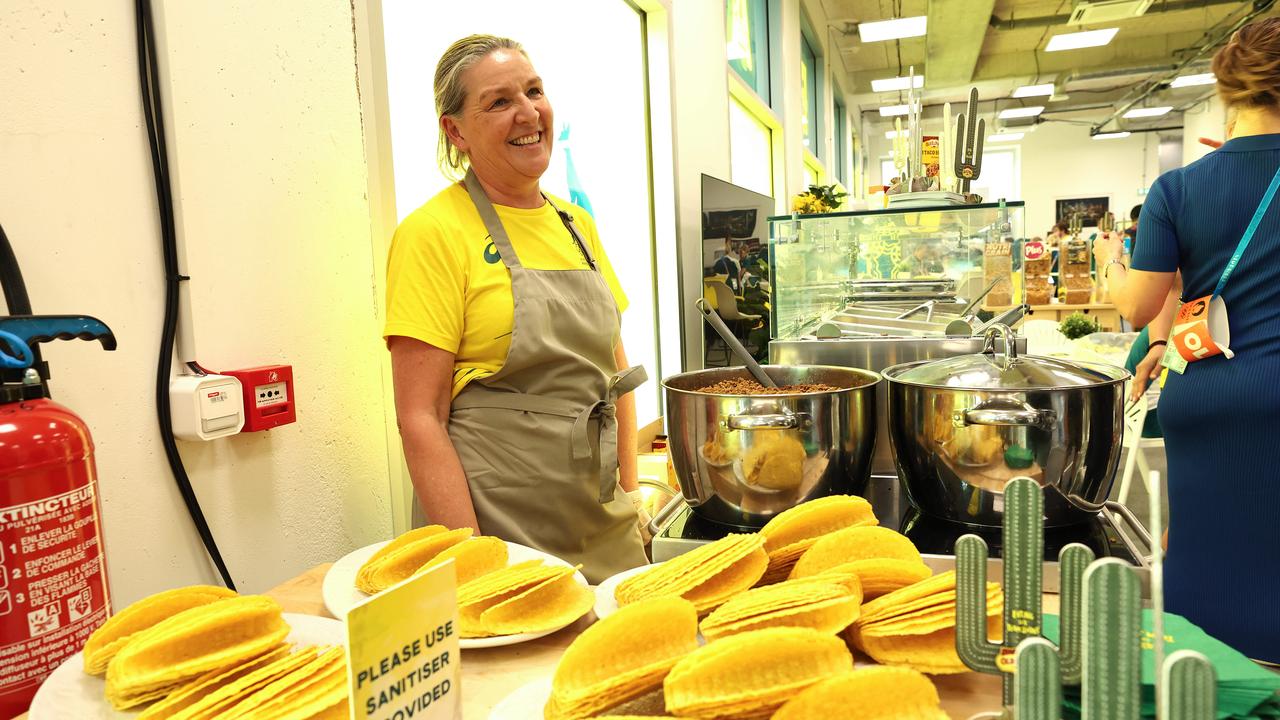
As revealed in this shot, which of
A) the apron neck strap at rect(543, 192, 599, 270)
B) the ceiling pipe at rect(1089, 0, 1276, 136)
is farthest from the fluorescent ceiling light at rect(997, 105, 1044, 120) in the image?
the apron neck strap at rect(543, 192, 599, 270)

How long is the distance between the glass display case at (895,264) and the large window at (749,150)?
221 cm

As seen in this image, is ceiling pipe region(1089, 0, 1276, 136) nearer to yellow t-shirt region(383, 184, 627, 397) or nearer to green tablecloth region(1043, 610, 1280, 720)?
yellow t-shirt region(383, 184, 627, 397)

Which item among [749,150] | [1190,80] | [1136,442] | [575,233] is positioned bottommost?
[1136,442]

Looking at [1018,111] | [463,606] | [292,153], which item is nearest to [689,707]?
[463,606]

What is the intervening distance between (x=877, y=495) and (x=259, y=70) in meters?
1.33

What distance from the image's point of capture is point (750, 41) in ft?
A: 18.6

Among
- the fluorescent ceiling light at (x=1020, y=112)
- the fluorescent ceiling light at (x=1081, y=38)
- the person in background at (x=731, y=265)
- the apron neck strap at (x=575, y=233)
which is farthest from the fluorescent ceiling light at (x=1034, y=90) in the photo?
the apron neck strap at (x=575, y=233)

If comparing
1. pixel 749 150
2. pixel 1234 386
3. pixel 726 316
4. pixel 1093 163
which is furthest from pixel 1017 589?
pixel 1093 163

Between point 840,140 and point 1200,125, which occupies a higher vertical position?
point 1200,125

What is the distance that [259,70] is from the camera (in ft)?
4.73

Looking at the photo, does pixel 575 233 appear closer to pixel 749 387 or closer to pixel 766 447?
pixel 749 387

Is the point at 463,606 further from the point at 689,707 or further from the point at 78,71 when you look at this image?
the point at 78,71

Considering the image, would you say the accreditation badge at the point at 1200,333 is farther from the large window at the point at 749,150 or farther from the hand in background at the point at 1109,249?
the hand in background at the point at 1109,249

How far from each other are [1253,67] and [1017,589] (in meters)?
1.76
